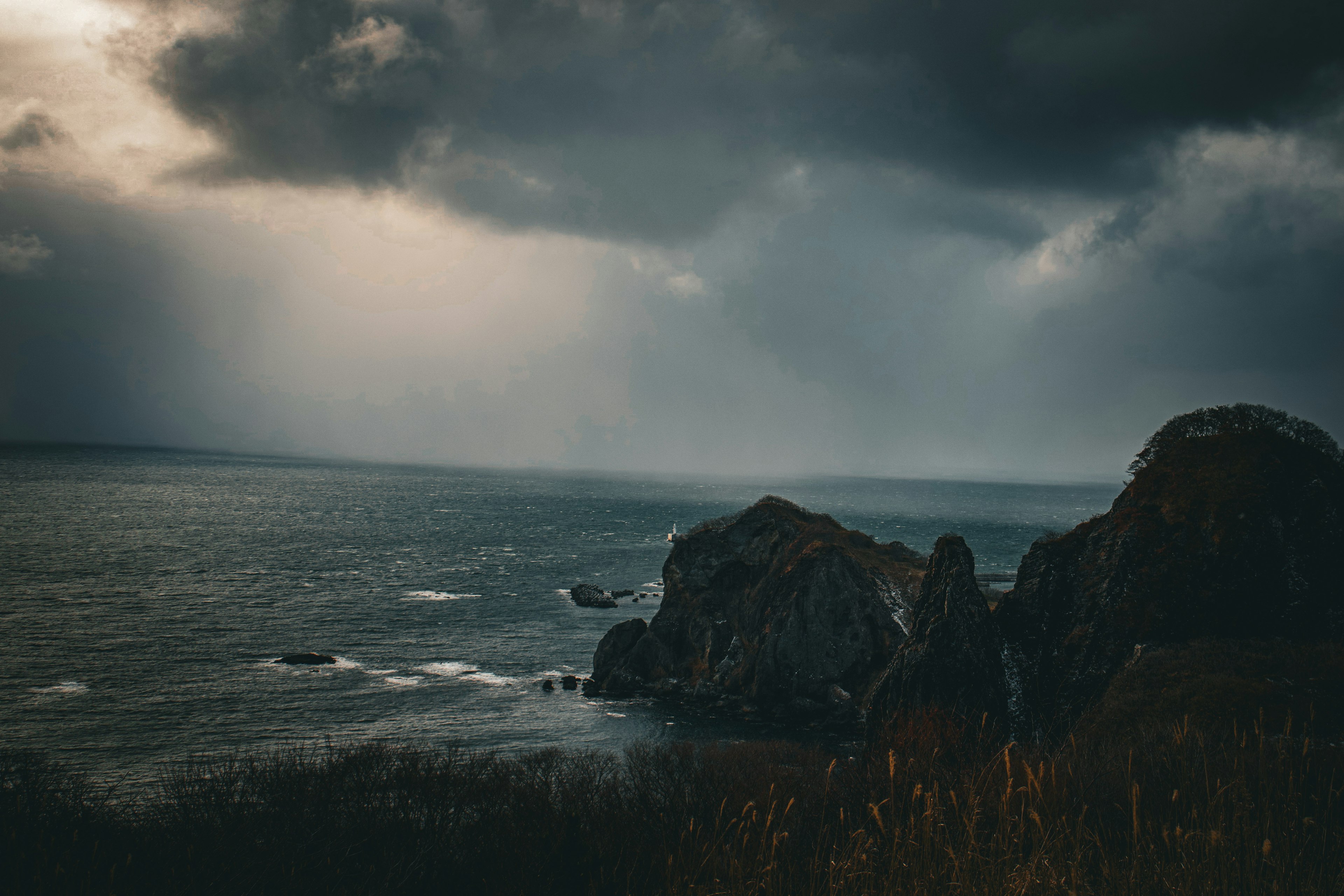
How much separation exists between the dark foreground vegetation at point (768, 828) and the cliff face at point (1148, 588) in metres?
6.49

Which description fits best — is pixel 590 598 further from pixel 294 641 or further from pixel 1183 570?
pixel 1183 570

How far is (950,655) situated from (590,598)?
6260cm

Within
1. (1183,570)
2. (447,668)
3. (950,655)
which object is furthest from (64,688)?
(1183,570)

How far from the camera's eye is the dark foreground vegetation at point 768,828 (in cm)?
573

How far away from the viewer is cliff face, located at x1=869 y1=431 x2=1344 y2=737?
30.2 metres

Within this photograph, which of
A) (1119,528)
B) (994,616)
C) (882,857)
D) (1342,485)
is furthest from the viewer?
(994,616)

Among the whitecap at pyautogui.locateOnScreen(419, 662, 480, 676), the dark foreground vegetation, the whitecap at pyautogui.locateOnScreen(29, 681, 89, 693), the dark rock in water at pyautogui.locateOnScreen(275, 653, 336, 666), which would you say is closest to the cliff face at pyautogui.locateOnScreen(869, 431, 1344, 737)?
the dark foreground vegetation

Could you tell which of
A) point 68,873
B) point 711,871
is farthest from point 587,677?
point 711,871

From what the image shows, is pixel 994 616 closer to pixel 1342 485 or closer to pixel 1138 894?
pixel 1342 485

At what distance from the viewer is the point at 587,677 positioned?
6306cm

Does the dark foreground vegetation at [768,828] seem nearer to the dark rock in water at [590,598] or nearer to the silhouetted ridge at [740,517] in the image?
the silhouetted ridge at [740,517]

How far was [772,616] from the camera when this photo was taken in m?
59.5

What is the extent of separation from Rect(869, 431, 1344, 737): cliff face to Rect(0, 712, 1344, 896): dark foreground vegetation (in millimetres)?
6486

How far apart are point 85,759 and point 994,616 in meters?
57.3
